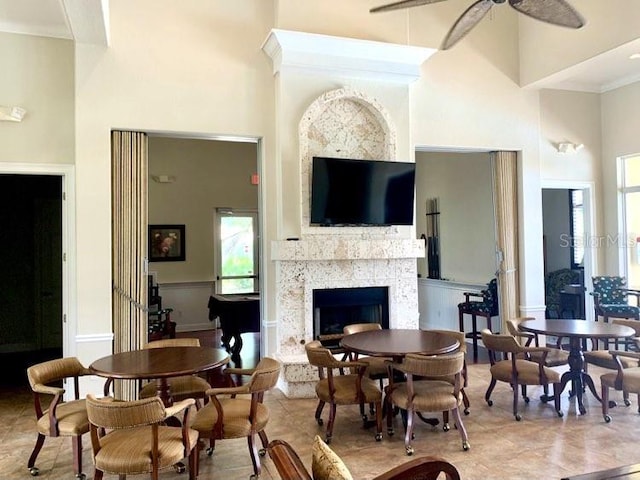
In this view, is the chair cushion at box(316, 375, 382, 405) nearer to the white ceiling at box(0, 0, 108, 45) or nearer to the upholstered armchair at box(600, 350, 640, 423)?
the upholstered armchair at box(600, 350, 640, 423)

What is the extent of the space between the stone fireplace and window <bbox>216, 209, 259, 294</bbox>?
483 cm

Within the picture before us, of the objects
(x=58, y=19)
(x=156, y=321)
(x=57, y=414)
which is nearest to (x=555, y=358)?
(x=57, y=414)

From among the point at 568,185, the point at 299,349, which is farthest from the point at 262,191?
the point at 568,185

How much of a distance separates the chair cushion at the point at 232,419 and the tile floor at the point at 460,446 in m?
0.40

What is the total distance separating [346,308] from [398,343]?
1716 millimetres

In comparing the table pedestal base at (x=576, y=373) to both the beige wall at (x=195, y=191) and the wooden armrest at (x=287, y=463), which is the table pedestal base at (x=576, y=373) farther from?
the beige wall at (x=195, y=191)

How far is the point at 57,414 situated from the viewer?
11.8 feet

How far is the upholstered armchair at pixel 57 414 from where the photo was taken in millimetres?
3420

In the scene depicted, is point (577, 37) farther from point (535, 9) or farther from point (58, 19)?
point (58, 19)

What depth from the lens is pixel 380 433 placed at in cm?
409

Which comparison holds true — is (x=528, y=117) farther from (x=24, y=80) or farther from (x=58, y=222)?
(x=58, y=222)

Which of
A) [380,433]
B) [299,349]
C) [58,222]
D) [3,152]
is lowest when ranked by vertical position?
[380,433]

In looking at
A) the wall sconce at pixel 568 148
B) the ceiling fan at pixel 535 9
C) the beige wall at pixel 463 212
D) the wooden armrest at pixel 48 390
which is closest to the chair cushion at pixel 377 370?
the wooden armrest at pixel 48 390

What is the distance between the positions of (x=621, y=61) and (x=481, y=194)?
2.68 m
